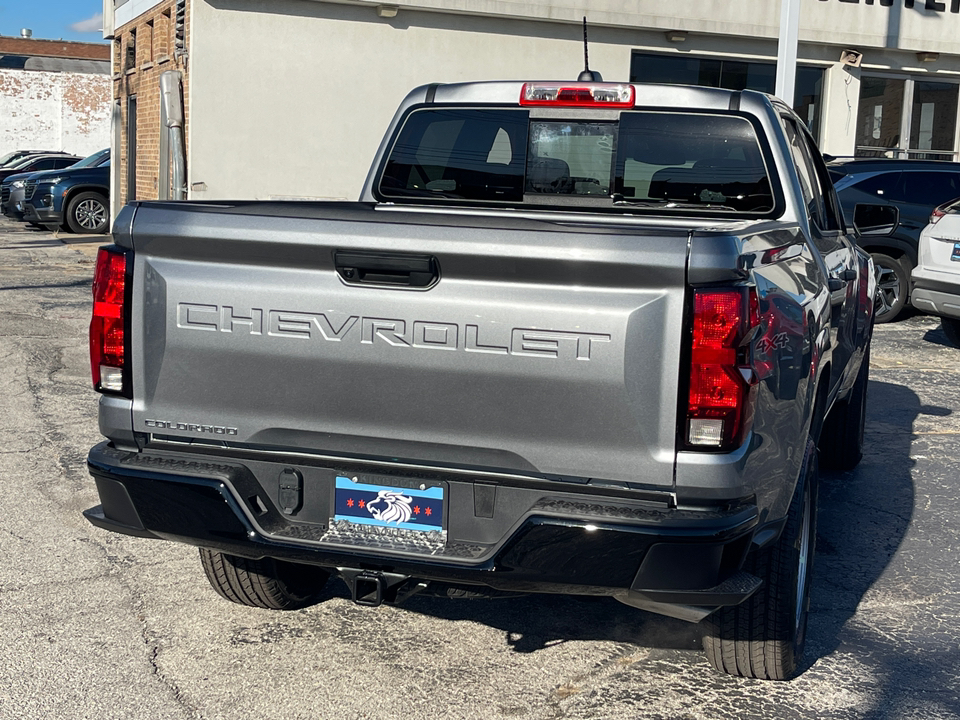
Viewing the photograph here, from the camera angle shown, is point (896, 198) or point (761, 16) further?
point (761, 16)

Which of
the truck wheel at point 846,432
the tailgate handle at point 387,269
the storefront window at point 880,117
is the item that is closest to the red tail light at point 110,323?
the tailgate handle at point 387,269

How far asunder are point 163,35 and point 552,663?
56.3ft

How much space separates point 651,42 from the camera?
752 inches

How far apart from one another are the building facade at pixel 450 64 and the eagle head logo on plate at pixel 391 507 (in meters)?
14.5

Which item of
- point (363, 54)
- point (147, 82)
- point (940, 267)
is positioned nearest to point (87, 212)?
point (147, 82)

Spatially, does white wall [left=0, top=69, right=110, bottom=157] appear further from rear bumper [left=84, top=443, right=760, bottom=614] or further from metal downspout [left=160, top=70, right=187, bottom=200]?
rear bumper [left=84, top=443, right=760, bottom=614]

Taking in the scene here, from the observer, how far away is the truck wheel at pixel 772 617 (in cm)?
349

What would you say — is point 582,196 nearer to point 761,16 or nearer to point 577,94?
point 577,94

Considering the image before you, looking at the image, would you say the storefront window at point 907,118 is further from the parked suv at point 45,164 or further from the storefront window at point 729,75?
the parked suv at point 45,164

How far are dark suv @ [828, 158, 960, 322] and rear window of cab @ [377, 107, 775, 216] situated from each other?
8.26 meters

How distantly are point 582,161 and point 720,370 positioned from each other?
2.14m

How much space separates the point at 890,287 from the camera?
1281cm

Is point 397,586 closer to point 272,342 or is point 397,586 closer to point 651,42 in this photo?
point 272,342

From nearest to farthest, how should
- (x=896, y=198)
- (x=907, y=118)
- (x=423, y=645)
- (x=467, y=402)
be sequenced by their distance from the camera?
(x=467, y=402)
(x=423, y=645)
(x=896, y=198)
(x=907, y=118)
